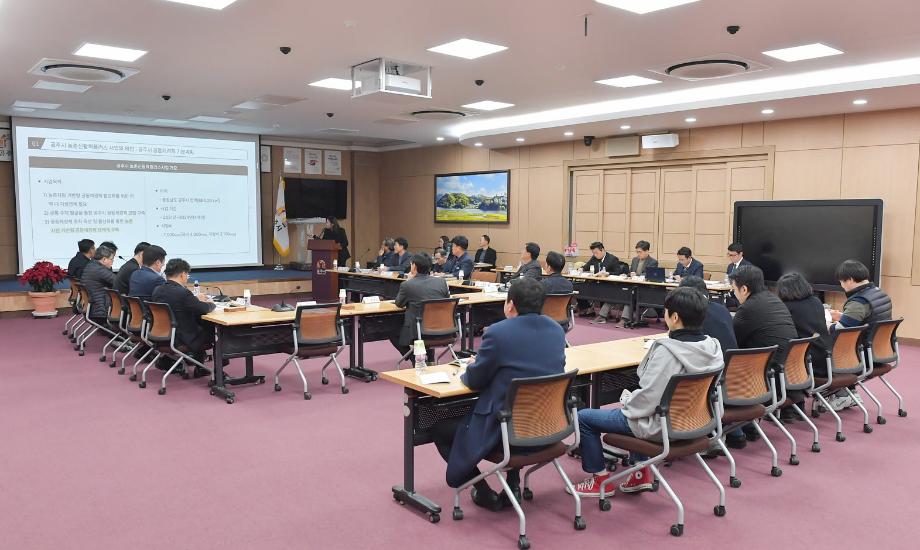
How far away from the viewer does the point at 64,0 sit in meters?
5.28

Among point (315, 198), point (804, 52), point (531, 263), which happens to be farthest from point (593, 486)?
point (315, 198)

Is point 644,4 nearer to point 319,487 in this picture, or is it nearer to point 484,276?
point 319,487

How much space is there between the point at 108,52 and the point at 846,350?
23.7 feet

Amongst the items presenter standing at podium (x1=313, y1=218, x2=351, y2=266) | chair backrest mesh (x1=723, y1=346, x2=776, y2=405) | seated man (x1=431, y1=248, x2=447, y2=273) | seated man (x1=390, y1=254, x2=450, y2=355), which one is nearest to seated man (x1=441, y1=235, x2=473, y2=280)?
seated man (x1=431, y1=248, x2=447, y2=273)

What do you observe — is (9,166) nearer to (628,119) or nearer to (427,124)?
(427,124)

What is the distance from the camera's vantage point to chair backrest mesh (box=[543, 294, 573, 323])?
6934 mm

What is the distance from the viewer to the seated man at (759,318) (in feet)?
14.1

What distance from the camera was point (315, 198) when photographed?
1530 centimetres

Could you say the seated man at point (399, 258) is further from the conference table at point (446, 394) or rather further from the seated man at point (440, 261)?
the conference table at point (446, 394)

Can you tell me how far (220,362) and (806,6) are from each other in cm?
550

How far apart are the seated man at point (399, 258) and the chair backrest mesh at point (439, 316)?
4.06 m

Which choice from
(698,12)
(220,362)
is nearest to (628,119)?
(698,12)

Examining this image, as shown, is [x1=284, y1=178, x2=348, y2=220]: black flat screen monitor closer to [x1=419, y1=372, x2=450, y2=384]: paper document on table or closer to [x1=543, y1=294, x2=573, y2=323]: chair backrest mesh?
[x1=543, y1=294, x2=573, y2=323]: chair backrest mesh

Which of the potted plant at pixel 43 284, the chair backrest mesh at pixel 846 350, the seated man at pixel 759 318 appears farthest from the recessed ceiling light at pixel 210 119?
the chair backrest mesh at pixel 846 350
